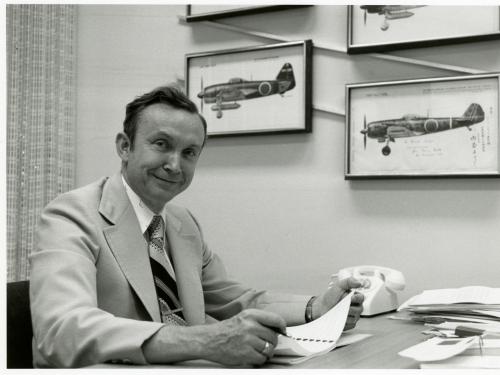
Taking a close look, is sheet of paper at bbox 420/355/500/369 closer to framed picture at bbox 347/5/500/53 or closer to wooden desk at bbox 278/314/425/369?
wooden desk at bbox 278/314/425/369


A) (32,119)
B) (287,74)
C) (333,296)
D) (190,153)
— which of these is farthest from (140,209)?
(32,119)

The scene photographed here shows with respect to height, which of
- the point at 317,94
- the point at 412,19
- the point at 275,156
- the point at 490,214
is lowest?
the point at 490,214

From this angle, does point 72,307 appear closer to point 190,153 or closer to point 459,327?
point 190,153

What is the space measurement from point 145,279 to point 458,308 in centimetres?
90

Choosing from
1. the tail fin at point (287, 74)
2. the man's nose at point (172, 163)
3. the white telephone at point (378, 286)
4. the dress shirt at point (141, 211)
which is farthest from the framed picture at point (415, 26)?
the dress shirt at point (141, 211)

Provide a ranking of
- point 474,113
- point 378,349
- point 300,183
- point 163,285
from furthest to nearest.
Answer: point 300,183 < point 474,113 < point 163,285 < point 378,349

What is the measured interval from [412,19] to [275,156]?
29.5 inches

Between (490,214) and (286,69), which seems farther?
(286,69)

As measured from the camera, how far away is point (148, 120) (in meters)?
1.69

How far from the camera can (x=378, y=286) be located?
6.54ft

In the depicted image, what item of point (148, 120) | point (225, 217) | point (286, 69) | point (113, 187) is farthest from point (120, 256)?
point (286, 69)

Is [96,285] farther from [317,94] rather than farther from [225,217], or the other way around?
[317,94]

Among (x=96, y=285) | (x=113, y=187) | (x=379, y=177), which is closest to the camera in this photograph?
(x=96, y=285)

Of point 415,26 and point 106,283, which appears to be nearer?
point 106,283
